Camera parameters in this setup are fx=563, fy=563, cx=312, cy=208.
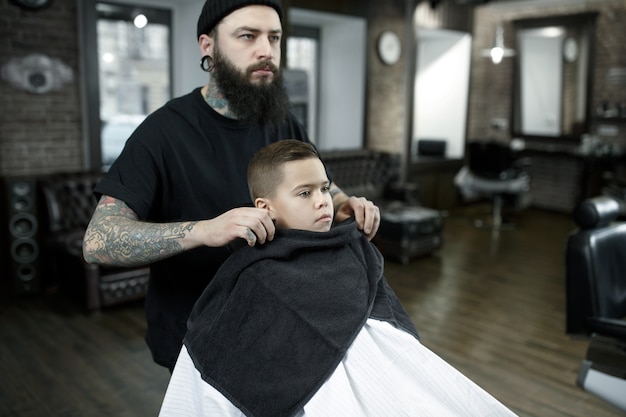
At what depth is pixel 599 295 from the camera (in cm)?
236

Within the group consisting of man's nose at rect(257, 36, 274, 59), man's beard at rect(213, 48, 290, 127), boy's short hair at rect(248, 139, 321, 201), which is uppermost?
man's nose at rect(257, 36, 274, 59)

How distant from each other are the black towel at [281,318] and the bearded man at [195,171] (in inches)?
4.3

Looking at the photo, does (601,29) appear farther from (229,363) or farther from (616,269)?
(229,363)

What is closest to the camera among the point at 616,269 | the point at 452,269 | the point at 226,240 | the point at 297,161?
the point at 226,240

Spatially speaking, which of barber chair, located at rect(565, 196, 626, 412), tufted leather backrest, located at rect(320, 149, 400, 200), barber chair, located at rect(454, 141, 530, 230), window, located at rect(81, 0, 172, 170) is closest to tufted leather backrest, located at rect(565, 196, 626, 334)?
barber chair, located at rect(565, 196, 626, 412)

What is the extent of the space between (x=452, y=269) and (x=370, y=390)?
13.9ft

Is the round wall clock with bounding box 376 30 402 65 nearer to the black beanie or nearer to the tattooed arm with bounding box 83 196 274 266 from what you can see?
the black beanie

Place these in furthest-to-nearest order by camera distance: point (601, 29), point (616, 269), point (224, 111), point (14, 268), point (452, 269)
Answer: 1. point (601, 29)
2. point (452, 269)
3. point (14, 268)
4. point (616, 269)
5. point (224, 111)

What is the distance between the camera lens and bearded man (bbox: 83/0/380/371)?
4.35 feet

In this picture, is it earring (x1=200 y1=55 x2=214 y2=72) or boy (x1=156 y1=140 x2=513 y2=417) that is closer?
boy (x1=156 y1=140 x2=513 y2=417)

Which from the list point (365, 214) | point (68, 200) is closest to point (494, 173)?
point (68, 200)

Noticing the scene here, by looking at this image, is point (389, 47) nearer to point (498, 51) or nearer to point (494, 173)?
point (498, 51)

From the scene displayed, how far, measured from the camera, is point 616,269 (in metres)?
2.51

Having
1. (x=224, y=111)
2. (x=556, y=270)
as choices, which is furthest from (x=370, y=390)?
(x=556, y=270)
